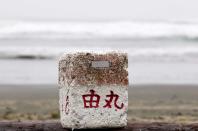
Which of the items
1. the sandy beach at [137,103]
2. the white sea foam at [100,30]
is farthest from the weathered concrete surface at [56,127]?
the white sea foam at [100,30]

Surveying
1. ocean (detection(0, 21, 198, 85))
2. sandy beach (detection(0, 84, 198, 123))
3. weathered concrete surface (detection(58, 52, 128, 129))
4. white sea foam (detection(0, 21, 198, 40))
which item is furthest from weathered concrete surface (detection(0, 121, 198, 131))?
white sea foam (detection(0, 21, 198, 40))

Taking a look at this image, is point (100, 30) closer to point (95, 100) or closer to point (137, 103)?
point (137, 103)

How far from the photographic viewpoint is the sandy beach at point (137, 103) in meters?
12.0

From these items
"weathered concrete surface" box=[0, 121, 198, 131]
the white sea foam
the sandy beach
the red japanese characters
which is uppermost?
the white sea foam

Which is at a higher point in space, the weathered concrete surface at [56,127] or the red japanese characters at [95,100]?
the red japanese characters at [95,100]

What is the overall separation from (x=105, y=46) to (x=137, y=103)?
13.0 metres

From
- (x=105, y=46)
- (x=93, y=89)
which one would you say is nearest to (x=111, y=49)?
(x=93, y=89)

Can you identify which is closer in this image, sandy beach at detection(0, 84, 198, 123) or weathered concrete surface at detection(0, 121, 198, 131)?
weathered concrete surface at detection(0, 121, 198, 131)

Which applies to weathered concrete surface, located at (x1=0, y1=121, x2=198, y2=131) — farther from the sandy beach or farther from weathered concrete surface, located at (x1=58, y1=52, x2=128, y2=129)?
the sandy beach

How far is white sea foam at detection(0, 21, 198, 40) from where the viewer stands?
103 ft

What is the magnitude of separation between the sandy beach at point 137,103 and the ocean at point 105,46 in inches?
40.0

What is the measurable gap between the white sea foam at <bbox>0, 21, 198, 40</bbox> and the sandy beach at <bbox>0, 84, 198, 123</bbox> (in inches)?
583

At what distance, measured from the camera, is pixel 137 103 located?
550 inches

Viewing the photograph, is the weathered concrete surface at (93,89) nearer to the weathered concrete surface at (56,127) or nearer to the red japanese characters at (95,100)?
the red japanese characters at (95,100)
